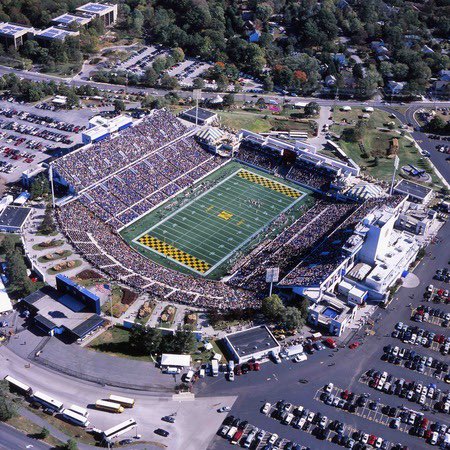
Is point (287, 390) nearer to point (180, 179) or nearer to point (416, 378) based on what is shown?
point (416, 378)

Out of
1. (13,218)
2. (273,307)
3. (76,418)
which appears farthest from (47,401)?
(13,218)

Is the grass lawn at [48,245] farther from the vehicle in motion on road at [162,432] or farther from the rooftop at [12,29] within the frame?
the rooftop at [12,29]

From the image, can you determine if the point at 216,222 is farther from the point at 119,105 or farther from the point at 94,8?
the point at 94,8

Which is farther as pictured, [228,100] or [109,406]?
[228,100]

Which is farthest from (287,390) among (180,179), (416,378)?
(180,179)

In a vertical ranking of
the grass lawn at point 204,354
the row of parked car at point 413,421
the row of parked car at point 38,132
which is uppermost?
the row of parked car at point 38,132

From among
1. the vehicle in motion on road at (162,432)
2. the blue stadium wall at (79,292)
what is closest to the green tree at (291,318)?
the vehicle in motion on road at (162,432)

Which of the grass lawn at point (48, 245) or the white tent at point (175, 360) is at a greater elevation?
the grass lawn at point (48, 245)
